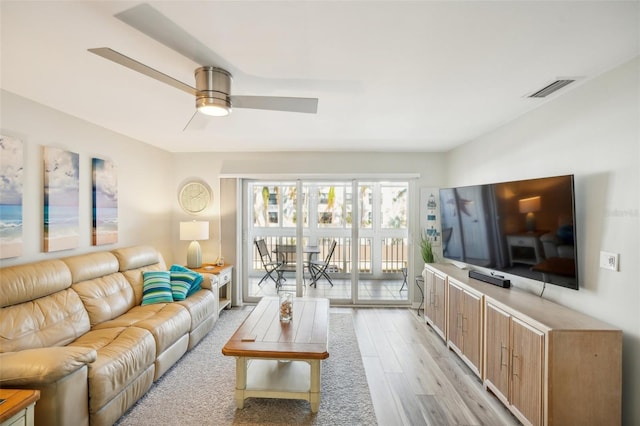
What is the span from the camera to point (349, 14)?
4.55 feet

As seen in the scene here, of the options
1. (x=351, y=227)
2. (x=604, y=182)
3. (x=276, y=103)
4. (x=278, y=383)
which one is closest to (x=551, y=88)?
(x=604, y=182)

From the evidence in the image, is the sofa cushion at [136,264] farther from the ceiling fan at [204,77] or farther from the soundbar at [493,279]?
the soundbar at [493,279]

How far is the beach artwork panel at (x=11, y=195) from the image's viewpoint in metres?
2.24

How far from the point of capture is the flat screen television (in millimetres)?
2098

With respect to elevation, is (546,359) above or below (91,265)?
below

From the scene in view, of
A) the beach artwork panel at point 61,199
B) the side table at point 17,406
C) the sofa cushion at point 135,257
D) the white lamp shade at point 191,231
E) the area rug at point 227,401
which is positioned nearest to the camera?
the side table at point 17,406

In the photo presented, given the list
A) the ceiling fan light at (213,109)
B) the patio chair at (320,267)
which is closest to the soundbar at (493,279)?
the patio chair at (320,267)

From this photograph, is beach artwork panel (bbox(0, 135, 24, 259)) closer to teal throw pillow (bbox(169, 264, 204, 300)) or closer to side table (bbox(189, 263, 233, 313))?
teal throw pillow (bbox(169, 264, 204, 300))

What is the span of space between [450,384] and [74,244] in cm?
384

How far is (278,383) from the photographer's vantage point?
231 centimetres

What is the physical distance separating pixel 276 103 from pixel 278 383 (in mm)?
2134

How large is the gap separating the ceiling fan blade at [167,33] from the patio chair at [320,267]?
11.5 feet

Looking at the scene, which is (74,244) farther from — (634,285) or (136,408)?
(634,285)

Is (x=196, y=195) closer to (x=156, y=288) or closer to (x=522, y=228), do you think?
(x=156, y=288)
